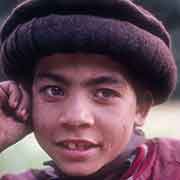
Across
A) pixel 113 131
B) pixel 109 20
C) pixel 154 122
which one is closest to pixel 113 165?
pixel 113 131

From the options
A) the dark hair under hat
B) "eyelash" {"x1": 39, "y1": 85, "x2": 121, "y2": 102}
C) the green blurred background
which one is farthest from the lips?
the green blurred background

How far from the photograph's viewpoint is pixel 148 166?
2082 millimetres

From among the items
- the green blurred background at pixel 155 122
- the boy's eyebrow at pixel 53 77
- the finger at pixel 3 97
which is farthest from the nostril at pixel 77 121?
the green blurred background at pixel 155 122

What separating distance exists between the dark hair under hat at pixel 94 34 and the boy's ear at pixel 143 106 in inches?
2.5

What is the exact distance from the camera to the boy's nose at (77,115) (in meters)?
1.90

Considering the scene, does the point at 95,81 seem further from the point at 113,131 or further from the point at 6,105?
the point at 6,105

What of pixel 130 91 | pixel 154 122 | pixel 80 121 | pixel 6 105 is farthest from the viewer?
pixel 154 122

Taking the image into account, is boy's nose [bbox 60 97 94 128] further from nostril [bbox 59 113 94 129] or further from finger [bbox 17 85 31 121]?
finger [bbox 17 85 31 121]

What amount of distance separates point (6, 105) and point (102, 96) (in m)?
0.41

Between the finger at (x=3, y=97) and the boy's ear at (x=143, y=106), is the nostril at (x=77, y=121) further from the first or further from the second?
the finger at (x=3, y=97)

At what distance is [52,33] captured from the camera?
192 cm

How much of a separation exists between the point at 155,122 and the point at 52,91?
6.24 ft

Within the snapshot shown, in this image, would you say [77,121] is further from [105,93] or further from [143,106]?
[143,106]

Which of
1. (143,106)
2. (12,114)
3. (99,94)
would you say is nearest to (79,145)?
(99,94)
